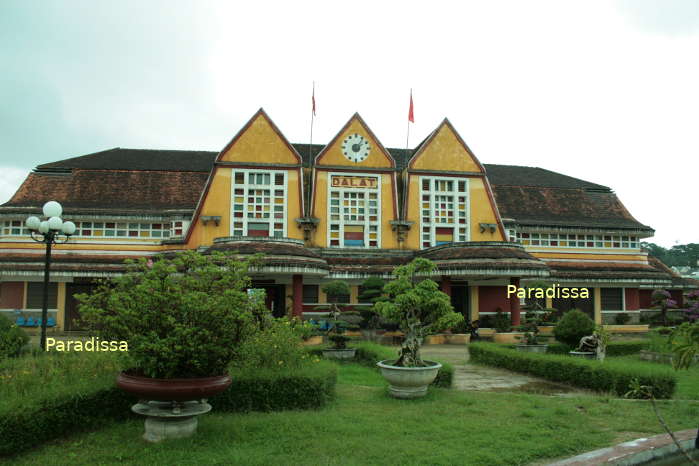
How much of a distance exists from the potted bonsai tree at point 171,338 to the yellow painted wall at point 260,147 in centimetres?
2108

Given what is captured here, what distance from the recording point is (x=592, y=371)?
12.3 metres

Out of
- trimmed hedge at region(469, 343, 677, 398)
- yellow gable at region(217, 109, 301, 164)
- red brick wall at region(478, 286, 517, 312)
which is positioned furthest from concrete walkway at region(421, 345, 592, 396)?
yellow gable at region(217, 109, 301, 164)

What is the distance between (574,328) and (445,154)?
49.0 feet

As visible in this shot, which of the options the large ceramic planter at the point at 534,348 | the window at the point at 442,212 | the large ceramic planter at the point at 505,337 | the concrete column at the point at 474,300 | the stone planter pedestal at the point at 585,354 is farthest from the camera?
the window at the point at 442,212

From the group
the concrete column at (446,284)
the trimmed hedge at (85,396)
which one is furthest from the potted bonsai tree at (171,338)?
the concrete column at (446,284)

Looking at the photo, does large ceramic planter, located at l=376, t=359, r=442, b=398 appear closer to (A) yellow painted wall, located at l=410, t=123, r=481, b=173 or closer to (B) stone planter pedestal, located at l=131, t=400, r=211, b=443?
(B) stone planter pedestal, located at l=131, t=400, r=211, b=443

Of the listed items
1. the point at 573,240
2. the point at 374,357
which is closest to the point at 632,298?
the point at 573,240

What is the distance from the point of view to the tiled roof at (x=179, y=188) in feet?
98.9

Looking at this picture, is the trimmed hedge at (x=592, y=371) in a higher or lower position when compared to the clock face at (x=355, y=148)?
lower

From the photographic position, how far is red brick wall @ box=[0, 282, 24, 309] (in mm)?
27562

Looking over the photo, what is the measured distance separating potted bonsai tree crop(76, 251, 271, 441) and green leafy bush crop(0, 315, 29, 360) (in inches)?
233

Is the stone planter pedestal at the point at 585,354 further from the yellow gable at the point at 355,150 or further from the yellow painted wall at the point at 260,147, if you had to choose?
the yellow painted wall at the point at 260,147

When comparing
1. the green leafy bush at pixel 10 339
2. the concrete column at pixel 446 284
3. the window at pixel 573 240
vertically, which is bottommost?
the green leafy bush at pixel 10 339

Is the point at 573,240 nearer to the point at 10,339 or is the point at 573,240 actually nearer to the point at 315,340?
the point at 315,340
